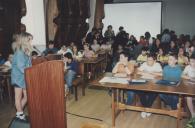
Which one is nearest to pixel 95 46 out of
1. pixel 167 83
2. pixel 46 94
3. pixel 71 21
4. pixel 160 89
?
pixel 71 21

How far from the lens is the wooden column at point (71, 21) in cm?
756

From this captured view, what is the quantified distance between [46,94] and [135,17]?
378 inches

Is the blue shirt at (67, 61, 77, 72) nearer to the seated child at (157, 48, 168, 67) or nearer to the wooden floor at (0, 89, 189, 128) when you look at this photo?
the wooden floor at (0, 89, 189, 128)

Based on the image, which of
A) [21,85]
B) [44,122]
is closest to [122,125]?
[21,85]

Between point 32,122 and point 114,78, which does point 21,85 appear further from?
point 32,122

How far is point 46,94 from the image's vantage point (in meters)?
1.58

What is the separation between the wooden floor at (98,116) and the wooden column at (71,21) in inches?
114

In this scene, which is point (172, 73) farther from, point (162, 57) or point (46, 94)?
point (46, 94)

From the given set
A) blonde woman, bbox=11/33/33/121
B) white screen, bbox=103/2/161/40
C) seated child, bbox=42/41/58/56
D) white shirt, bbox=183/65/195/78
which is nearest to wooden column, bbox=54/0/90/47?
seated child, bbox=42/41/58/56

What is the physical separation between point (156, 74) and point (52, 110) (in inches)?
113

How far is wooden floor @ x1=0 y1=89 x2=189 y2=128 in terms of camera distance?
159 inches

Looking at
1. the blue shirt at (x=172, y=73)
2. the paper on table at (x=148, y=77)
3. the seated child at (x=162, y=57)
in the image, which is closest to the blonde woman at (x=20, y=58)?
the paper on table at (x=148, y=77)

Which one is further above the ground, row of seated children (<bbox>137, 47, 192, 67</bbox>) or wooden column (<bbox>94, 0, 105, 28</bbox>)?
wooden column (<bbox>94, 0, 105, 28</bbox>)

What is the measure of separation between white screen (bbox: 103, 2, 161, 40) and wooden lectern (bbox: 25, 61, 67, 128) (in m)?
9.36
